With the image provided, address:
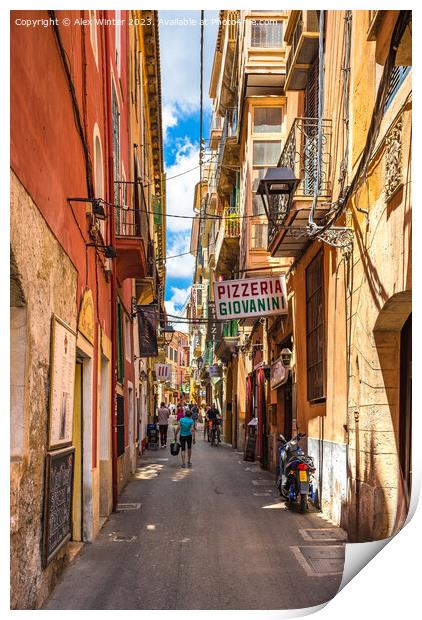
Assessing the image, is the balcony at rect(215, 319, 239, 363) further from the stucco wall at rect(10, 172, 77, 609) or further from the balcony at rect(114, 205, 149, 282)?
the stucco wall at rect(10, 172, 77, 609)

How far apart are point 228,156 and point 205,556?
16.4 meters

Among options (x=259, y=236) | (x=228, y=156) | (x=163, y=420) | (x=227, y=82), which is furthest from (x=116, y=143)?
(x=163, y=420)

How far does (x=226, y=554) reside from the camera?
7.34 metres

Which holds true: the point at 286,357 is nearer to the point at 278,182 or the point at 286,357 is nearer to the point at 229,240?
the point at 278,182

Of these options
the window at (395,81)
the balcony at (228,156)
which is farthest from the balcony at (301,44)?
the balcony at (228,156)

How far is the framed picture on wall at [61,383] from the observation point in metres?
5.64

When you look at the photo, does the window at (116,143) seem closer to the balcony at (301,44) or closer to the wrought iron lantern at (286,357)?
the balcony at (301,44)

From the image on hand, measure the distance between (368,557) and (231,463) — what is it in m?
12.8

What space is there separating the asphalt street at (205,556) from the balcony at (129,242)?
370 centimetres

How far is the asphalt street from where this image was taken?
18.4ft

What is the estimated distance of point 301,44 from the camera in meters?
11.0

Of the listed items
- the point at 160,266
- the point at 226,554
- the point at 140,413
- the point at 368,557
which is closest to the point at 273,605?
the point at 368,557

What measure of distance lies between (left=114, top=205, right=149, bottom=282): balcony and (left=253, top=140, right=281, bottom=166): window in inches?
216
